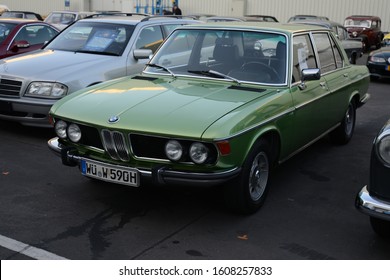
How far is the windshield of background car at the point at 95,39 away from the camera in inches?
310

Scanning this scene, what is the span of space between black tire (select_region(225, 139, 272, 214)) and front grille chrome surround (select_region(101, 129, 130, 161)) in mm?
933

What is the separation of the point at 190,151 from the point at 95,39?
4486 mm

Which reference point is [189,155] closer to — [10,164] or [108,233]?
[108,233]

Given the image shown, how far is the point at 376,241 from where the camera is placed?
14.1 feet

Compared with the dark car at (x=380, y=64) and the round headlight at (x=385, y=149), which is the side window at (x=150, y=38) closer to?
the round headlight at (x=385, y=149)

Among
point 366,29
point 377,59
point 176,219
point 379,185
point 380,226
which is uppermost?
point 379,185

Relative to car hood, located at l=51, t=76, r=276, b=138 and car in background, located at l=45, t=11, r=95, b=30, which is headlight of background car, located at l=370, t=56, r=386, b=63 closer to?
car hood, located at l=51, t=76, r=276, b=138

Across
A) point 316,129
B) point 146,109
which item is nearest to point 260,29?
point 316,129

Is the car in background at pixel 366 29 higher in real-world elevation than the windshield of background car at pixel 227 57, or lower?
lower

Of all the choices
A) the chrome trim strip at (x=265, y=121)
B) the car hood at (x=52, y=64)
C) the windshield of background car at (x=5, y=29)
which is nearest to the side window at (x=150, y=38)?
the car hood at (x=52, y=64)

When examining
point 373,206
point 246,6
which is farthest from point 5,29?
point 246,6

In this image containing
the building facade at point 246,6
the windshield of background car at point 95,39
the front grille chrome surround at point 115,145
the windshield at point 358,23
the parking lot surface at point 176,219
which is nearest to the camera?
the parking lot surface at point 176,219

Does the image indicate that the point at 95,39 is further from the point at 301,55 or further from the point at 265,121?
the point at 265,121

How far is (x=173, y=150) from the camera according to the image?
422cm
